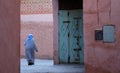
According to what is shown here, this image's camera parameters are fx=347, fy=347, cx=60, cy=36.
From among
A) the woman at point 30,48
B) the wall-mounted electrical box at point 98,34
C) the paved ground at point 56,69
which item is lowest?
the paved ground at point 56,69

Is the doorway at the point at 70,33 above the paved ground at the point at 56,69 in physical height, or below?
above

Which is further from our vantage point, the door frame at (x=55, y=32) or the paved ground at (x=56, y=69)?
the door frame at (x=55, y=32)

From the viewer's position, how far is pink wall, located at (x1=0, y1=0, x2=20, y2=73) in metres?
3.78

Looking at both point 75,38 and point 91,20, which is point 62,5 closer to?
point 75,38

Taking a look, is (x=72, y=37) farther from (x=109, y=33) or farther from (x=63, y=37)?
(x=109, y=33)

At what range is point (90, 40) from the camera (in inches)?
301

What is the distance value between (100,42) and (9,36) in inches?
148

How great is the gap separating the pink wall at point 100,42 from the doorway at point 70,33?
15.9 ft

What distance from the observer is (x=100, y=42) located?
7.53 meters

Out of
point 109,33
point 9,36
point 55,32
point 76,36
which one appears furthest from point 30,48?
point 9,36

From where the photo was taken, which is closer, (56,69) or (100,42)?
(100,42)

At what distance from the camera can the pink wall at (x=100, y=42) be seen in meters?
7.41

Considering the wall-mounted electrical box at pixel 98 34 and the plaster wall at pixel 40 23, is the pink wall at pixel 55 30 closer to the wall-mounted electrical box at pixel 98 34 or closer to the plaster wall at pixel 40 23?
the plaster wall at pixel 40 23

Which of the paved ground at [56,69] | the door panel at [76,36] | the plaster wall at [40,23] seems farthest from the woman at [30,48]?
the plaster wall at [40,23]
